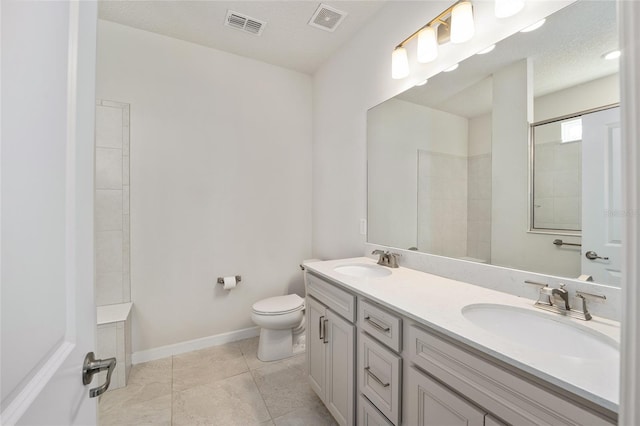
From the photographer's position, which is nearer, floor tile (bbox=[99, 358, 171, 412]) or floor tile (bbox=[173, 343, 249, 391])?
floor tile (bbox=[99, 358, 171, 412])

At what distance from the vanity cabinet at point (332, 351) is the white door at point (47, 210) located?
1.00 metres

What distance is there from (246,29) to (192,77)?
64 cm

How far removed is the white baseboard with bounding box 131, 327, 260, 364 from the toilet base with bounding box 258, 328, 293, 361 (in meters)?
0.40

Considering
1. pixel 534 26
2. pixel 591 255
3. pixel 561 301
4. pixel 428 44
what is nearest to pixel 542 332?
pixel 561 301

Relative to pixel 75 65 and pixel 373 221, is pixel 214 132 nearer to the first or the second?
pixel 373 221

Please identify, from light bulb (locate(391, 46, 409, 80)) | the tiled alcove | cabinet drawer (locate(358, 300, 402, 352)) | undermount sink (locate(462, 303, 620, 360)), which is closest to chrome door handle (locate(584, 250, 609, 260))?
undermount sink (locate(462, 303, 620, 360))

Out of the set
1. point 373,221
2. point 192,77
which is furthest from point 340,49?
point 373,221

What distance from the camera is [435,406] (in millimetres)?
879

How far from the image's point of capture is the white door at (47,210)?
326 mm

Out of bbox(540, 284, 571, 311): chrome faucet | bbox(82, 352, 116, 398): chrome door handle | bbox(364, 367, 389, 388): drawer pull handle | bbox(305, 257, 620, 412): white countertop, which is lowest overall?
bbox(364, 367, 389, 388): drawer pull handle

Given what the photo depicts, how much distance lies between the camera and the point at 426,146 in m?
1.70

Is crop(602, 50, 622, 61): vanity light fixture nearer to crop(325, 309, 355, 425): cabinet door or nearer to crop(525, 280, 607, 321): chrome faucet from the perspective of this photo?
crop(525, 280, 607, 321): chrome faucet

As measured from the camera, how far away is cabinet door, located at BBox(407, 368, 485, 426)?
0.78m

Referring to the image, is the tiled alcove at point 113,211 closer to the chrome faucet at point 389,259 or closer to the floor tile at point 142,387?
the floor tile at point 142,387
